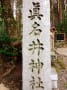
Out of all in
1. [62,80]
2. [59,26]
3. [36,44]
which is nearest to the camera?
[36,44]

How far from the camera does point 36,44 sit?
6039mm

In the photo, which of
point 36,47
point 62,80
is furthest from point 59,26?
point 36,47

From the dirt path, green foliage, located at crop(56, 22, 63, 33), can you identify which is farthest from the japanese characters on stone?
green foliage, located at crop(56, 22, 63, 33)

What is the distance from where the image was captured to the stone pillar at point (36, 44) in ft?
19.6

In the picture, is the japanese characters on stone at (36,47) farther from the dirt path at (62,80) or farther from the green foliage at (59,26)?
the green foliage at (59,26)

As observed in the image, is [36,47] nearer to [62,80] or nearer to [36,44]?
[36,44]

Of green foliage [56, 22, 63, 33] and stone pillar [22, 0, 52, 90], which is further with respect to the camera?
green foliage [56, 22, 63, 33]

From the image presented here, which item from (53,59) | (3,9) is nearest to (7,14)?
(3,9)

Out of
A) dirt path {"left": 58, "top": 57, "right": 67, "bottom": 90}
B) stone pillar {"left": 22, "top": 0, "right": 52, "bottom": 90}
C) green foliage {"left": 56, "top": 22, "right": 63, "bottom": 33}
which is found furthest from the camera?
green foliage {"left": 56, "top": 22, "right": 63, "bottom": 33}

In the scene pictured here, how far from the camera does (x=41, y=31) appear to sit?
600cm

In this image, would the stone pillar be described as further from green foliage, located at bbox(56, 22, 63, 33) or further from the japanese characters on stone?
green foliage, located at bbox(56, 22, 63, 33)

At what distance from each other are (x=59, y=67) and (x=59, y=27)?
12.2 meters

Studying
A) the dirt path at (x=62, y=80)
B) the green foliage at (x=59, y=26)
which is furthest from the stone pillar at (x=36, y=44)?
the green foliage at (x=59, y=26)

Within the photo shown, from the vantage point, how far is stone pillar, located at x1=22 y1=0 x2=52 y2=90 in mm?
5969
